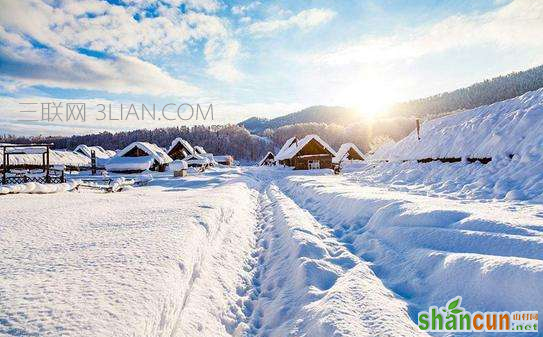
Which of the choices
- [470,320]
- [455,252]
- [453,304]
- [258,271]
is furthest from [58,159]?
[470,320]

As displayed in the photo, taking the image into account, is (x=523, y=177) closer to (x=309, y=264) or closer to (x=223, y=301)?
(x=309, y=264)

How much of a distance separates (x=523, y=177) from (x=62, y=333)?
37.6ft

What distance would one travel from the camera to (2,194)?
37.8 ft

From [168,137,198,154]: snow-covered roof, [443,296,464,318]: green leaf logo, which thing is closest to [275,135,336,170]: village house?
[168,137,198,154]: snow-covered roof

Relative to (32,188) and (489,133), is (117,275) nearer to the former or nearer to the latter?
(32,188)

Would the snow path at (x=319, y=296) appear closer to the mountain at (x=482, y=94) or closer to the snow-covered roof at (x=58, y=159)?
the snow-covered roof at (x=58, y=159)

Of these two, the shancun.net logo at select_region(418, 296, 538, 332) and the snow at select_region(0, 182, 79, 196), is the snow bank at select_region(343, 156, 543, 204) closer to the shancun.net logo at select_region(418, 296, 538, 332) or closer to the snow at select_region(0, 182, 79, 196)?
the shancun.net logo at select_region(418, 296, 538, 332)

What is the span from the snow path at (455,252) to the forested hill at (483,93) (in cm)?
10358

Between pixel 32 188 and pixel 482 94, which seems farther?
pixel 482 94

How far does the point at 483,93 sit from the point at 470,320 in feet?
514

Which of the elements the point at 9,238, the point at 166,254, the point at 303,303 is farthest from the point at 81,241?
the point at 303,303

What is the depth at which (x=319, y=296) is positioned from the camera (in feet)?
15.0

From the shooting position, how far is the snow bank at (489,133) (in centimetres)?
1095

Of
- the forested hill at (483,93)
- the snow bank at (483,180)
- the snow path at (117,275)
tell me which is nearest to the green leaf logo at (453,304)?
the snow path at (117,275)
